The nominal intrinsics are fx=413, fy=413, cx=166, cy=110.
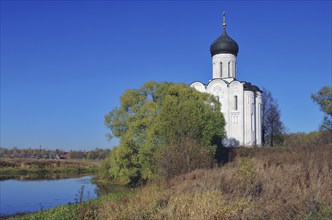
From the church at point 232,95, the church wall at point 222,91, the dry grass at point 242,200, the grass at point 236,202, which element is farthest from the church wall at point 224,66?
the grass at point 236,202

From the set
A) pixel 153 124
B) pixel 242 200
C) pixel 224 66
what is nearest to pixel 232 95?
pixel 224 66

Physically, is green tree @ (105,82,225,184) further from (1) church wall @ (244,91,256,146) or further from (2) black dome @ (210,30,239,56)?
(2) black dome @ (210,30,239,56)

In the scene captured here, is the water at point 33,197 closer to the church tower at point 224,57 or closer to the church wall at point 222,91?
the church wall at point 222,91

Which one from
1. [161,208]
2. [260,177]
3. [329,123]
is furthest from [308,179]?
[329,123]

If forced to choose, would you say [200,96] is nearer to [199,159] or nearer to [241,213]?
[199,159]

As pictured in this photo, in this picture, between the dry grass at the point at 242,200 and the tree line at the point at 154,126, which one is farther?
the tree line at the point at 154,126

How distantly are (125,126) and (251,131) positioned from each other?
15300 millimetres

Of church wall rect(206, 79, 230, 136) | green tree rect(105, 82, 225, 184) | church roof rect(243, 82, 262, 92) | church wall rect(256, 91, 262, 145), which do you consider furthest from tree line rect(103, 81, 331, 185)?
church wall rect(256, 91, 262, 145)

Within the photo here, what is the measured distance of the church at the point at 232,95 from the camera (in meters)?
40.8

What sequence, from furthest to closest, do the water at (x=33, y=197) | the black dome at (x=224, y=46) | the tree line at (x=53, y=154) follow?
1. the tree line at (x=53, y=154)
2. the black dome at (x=224, y=46)
3. the water at (x=33, y=197)

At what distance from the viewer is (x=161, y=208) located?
28.5 feet

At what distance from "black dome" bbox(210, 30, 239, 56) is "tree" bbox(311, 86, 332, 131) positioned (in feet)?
38.9

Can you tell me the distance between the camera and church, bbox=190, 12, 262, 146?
40.8 meters

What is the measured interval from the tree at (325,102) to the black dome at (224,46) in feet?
38.9
